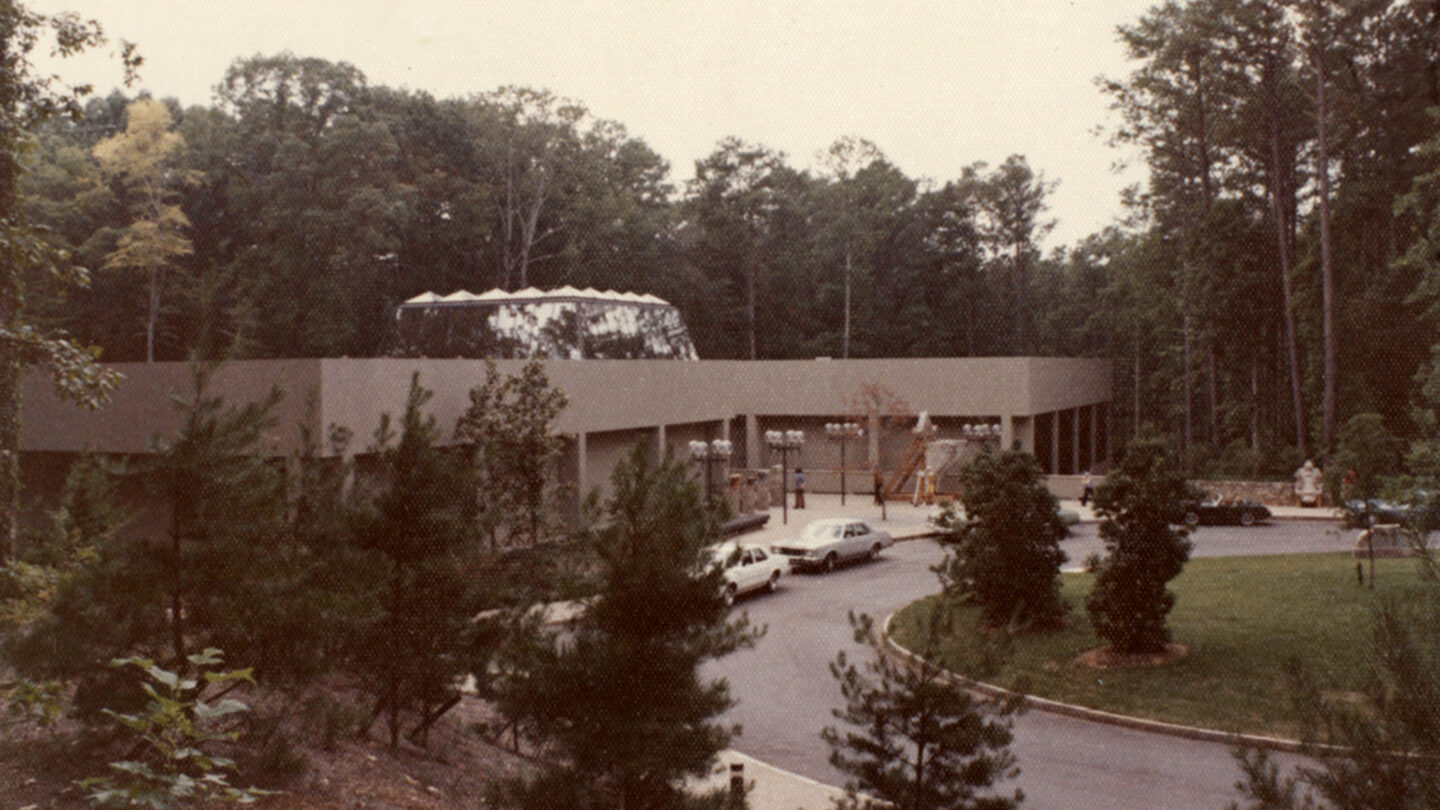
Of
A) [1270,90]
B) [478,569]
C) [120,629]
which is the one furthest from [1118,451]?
[120,629]

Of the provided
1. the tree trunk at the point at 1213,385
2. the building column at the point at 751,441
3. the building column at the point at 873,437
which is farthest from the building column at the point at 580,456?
the tree trunk at the point at 1213,385

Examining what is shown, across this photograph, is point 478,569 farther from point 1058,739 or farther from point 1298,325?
point 1298,325

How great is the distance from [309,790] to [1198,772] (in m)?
9.21

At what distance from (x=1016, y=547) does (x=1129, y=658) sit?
250 cm

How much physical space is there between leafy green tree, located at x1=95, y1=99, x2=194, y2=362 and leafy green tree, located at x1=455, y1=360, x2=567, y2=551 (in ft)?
24.9

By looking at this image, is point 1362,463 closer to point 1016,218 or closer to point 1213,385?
point 1213,385

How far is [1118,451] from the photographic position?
49.3 m

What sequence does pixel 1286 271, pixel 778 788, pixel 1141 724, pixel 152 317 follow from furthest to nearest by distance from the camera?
pixel 1286 271, pixel 152 317, pixel 1141 724, pixel 778 788

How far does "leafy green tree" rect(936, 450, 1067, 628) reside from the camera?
53.2ft

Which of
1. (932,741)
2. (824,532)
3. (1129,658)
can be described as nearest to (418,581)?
(932,741)

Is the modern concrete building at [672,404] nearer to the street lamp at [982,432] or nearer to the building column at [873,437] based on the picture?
the building column at [873,437]

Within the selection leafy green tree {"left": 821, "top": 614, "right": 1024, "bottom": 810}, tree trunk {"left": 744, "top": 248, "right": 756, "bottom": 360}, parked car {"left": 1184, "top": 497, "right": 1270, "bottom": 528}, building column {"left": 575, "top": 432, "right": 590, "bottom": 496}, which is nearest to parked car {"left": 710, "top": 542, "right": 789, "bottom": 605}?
building column {"left": 575, "top": 432, "right": 590, "bottom": 496}

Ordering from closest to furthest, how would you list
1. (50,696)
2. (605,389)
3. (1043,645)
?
(50,696), (1043,645), (605,389)

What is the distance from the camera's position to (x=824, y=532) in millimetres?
23797
